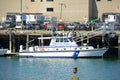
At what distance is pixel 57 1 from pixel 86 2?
415 cm

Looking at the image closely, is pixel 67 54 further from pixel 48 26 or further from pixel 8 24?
pixel 8 24

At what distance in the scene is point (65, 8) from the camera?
330 feet

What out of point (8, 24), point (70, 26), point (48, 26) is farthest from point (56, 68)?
point (8, 24)

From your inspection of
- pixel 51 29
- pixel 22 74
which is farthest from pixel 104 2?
pixel 22 74

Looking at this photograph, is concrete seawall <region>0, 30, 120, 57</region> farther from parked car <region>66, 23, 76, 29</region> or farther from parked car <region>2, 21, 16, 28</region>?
parked car <region>2, 21, 16, 28</region>

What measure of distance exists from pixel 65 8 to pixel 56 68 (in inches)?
1290

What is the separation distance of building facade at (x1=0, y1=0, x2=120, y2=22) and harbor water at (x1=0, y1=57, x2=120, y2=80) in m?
22.1

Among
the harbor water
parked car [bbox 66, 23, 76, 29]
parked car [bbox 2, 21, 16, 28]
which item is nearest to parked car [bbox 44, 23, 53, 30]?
parked car [bbox 66, 23, 76, 29]

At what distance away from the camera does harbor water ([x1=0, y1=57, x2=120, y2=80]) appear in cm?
6128

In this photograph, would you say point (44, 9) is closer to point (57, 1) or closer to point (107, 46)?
point (57, 1)

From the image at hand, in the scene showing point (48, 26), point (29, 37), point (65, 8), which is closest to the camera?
point (29, 37)

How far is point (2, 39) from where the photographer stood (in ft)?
286

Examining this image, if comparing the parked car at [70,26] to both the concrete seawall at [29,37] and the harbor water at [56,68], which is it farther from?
the harbor water at [56,68]

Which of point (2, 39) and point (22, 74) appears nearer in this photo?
point (22, 74)
